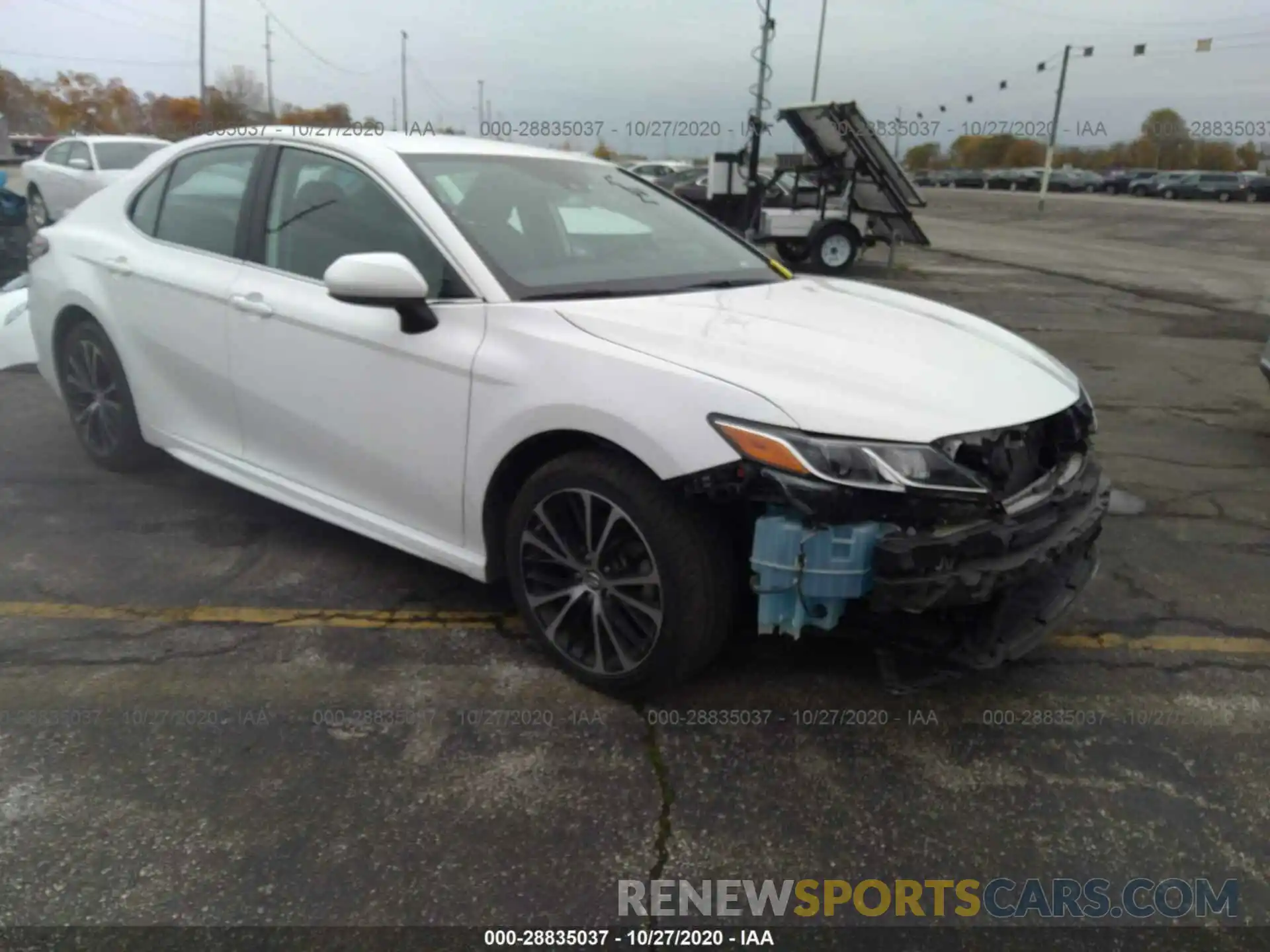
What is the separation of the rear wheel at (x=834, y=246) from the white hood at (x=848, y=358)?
11773mm

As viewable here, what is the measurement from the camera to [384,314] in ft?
10.5

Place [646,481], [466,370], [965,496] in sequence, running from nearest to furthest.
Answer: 1. [965,496]
2. [646,481]
3. [466,370]

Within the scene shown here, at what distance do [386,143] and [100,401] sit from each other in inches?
82.6

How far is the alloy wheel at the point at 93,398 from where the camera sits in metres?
4.54

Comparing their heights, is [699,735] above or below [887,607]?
below

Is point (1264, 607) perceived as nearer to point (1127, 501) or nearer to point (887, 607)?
point (1127, 501)

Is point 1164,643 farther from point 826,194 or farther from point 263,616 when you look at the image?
point 826,194

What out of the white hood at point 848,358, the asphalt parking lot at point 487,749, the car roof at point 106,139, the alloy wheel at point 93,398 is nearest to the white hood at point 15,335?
the alloy wheel at point 93,398

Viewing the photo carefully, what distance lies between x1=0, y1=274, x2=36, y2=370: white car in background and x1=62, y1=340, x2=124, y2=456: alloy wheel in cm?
86

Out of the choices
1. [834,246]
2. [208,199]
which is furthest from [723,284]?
[834,246]

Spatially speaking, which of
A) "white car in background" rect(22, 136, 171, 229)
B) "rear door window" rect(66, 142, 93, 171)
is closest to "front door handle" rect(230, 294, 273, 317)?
"white car in background" rect(22, 136, 171, 229)

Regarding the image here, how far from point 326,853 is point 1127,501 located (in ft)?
13.6

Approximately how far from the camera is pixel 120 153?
1514 cm

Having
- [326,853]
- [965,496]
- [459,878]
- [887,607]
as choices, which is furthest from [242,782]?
[965,496]
